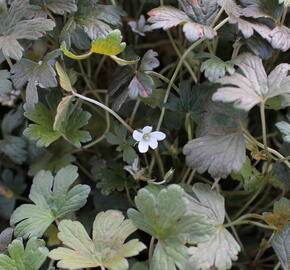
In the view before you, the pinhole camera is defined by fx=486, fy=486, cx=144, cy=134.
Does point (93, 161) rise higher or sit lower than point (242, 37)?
lower

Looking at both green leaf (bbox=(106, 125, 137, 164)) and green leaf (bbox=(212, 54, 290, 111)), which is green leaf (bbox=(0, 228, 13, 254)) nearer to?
green leaf (bbox=(106, 125, 137, 164))

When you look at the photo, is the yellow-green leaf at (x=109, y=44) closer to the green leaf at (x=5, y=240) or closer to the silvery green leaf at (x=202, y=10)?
the silvery green leaf at (x=202, y=10)

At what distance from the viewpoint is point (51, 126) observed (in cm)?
105

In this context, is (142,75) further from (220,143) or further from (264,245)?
(264,245)

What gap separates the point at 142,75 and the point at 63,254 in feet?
1.23

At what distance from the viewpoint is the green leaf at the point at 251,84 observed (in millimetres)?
824

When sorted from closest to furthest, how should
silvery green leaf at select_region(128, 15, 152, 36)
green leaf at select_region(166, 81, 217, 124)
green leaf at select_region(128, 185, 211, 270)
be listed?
green leaf at select_region(128, 185, 211, 270) < green leaf at select_region(166, 81, 217, 124) < silvery green leaf at select_region(128, 15, 152, 36)

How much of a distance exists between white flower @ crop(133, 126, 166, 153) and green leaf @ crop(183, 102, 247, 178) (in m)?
0.08

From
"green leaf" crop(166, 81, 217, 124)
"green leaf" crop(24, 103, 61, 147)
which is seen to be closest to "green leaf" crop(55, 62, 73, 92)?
"green leaf" crop(24, 103, 61, 147)

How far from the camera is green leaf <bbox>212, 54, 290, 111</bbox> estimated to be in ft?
2.70

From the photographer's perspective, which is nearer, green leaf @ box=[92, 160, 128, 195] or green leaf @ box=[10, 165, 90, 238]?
green leaf @ box=[10, 165, 90, 238]

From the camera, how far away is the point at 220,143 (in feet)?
2.91

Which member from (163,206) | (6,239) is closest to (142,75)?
(163,206)

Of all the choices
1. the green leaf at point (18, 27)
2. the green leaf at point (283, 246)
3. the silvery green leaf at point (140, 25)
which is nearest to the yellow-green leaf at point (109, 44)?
the green leaf at point (18, 27)
